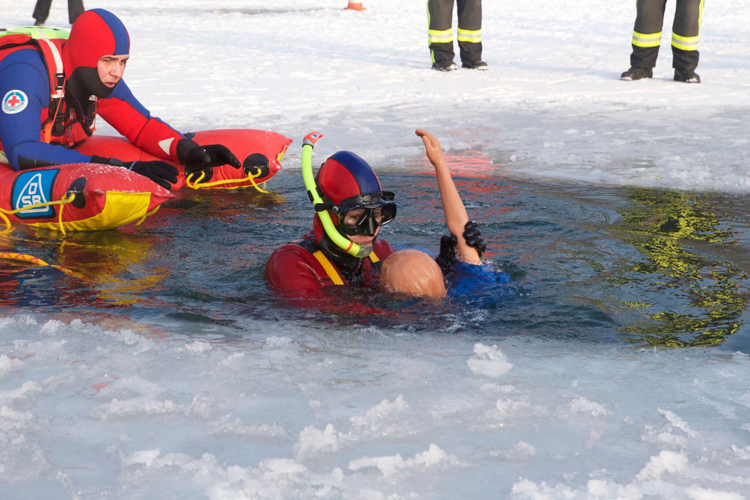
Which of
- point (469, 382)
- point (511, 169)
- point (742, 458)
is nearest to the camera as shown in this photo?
point (742, 458)

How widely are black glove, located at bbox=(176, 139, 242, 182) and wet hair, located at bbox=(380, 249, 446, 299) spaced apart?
2.36m

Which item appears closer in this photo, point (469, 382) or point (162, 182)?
point (469, 382)

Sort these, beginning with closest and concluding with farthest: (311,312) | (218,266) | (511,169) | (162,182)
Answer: (311,312) < (218,266) < (162,182) < (511,169)

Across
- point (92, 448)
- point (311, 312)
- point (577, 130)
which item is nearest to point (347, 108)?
point (577, 130)

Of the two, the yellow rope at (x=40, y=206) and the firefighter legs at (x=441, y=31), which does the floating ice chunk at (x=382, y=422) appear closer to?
the yellow rope at (x=40, y=206)

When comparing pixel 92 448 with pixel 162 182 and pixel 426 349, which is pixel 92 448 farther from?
pixel 162 182

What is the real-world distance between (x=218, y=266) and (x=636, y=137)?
402cm

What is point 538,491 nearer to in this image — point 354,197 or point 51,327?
point 354,197

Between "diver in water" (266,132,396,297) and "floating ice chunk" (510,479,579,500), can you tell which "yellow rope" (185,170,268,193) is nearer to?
"diver in water" (266,132,396,297)

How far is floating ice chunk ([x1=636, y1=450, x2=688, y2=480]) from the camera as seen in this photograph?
2049 mm

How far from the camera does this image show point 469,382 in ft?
8.50

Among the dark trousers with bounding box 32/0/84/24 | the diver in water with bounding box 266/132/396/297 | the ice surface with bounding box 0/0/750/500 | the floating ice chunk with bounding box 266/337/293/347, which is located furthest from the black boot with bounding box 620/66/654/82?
the dark trousers with bounding box 32/0/84/24

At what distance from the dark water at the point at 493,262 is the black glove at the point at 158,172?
27cm

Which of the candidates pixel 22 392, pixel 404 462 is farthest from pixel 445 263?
pixel 22 392
